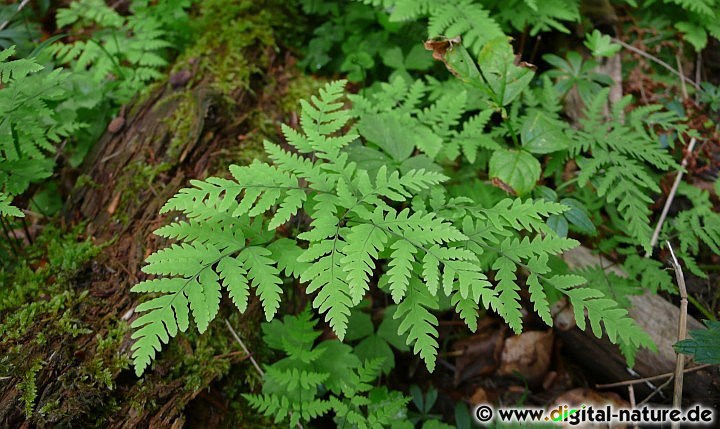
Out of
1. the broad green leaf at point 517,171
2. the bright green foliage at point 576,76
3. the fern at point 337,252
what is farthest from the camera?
the bright green foliage at point 576,76

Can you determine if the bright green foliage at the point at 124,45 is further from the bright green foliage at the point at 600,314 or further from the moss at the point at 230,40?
the bright green foliage at the point at 600,314

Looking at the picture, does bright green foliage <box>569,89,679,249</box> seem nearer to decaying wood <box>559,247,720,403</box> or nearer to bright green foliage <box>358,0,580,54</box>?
decaying wood <box>559,247,720,403</box>

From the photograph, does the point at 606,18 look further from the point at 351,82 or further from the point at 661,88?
the point at 351,82

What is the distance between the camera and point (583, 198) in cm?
301

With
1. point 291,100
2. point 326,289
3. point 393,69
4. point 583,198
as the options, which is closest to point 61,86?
point 291,100

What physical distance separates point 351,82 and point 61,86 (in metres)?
2.05

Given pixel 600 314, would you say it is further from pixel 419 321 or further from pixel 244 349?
pixel 244 349

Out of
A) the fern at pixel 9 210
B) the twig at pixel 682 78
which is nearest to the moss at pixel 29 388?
the fern at pixel 9 210

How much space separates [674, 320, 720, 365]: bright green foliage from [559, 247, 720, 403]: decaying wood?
0.52 metres

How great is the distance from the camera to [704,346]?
208cm

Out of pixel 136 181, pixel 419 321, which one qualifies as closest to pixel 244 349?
pixel 419 321

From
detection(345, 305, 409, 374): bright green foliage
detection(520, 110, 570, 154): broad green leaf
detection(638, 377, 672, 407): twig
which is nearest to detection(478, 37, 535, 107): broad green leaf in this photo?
detection(520, 110, 570, 154): broad green leaf

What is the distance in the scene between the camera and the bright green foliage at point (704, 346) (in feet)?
6.68

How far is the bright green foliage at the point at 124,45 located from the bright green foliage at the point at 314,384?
2.20 metres
